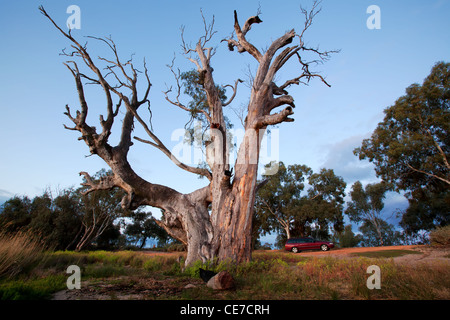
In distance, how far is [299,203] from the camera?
92.4 ft

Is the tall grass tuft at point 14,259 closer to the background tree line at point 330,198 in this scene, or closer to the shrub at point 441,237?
the background tree line at point 330,198

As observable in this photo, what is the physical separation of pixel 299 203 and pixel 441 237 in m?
15.1

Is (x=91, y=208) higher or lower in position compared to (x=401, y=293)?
higher

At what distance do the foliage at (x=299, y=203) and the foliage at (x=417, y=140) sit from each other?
7.10m

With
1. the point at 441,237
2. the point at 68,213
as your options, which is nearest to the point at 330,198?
the point at 441,237

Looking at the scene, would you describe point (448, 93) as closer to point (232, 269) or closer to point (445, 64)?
point (445, 64)

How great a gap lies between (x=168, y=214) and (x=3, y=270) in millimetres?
4177

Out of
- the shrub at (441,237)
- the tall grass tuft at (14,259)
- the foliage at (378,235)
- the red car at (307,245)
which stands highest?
the foliage at (378,235)

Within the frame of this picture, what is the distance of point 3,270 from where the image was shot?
5062mm

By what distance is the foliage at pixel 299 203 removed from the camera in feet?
86.5

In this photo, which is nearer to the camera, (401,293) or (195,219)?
(401,293)

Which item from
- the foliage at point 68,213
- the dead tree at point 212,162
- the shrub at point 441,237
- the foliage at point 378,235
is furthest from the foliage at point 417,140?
the foliage at point 68,213

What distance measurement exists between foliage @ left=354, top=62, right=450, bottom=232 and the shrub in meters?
4.65
